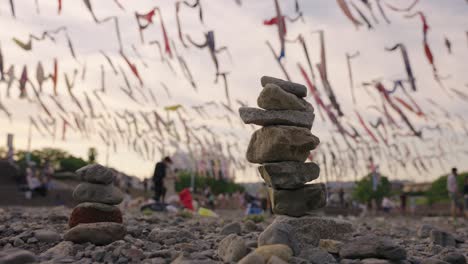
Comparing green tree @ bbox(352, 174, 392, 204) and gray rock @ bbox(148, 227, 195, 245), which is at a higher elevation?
green tree @ bbox(352, 174, 392, 204)

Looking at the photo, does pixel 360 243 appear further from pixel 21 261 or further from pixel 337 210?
pixel 337 210

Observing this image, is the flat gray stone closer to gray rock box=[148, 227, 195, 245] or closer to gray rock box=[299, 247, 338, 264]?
gray rock box=[299, 247, 338, 264]

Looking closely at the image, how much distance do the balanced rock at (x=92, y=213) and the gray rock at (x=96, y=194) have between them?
0.08 metres

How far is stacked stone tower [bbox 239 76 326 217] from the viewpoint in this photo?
7.56 metres

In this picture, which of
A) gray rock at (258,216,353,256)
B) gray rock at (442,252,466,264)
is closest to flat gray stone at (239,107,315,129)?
gray rock at (258,216,353,256)

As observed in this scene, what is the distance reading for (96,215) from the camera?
857 cm

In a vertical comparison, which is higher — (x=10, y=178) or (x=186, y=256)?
(x=10, y=178)

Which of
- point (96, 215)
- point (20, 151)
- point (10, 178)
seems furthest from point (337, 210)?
point (20, 151)

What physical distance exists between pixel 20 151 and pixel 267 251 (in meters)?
78.0

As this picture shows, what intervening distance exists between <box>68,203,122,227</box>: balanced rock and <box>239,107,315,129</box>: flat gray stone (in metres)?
2.75

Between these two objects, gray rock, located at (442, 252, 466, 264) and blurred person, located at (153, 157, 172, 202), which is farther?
blurred person, located at (153, 157, 172, 202)

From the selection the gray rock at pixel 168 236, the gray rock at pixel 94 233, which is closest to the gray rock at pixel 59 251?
the gray rock at pixel 94 233

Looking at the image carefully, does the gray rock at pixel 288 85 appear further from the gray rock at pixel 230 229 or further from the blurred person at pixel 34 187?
the blurred person at pixel 34 187

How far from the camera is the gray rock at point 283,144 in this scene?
7496 millimetres
